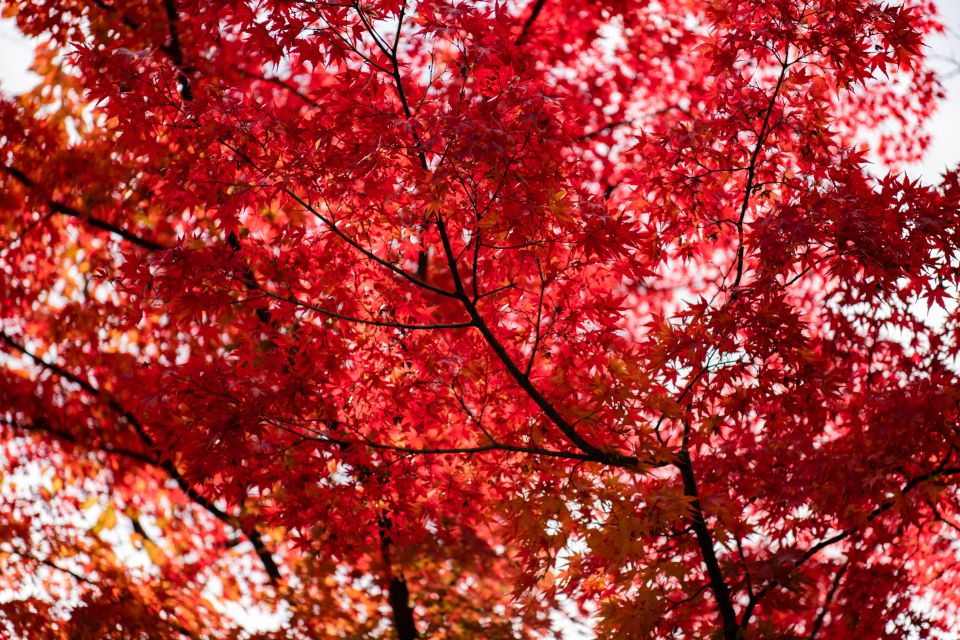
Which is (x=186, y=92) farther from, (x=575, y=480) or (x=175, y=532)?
(x=175, y=532)

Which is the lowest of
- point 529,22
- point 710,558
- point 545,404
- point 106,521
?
point 710,558

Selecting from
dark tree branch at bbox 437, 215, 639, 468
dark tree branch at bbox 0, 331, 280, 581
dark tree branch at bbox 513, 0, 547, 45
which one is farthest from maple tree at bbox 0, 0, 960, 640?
dark tree branch at bbox 513, 0, 547, 45

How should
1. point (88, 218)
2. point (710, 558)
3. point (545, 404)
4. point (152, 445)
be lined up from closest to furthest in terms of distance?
point (545, 404), point (710, 558), point (152, 445), point (88, 218)

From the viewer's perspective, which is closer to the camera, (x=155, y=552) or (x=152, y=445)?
(x=152, y=445)

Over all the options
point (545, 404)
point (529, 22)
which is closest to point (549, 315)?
point (545, 404)

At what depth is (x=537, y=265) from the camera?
15.5 ft

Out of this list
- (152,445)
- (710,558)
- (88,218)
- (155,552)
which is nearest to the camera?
(710,558)

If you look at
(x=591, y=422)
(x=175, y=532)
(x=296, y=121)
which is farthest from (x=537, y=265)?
(x=175, y=532)

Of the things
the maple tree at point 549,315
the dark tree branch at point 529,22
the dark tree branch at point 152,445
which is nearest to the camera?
the maple tree at point 549,315

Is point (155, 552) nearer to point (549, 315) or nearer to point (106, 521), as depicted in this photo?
point (106, 521)

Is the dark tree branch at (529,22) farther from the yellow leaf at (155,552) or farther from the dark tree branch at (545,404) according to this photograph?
the yellow leaf at (155,552)

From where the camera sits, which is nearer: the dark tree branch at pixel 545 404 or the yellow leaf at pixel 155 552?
the dark tree branch at pixel 545 404

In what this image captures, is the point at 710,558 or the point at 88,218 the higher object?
the point at 88,218

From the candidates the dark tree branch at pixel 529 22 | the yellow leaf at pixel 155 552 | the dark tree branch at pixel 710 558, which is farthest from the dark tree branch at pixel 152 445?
the dark tree branch at pixel 529 22
